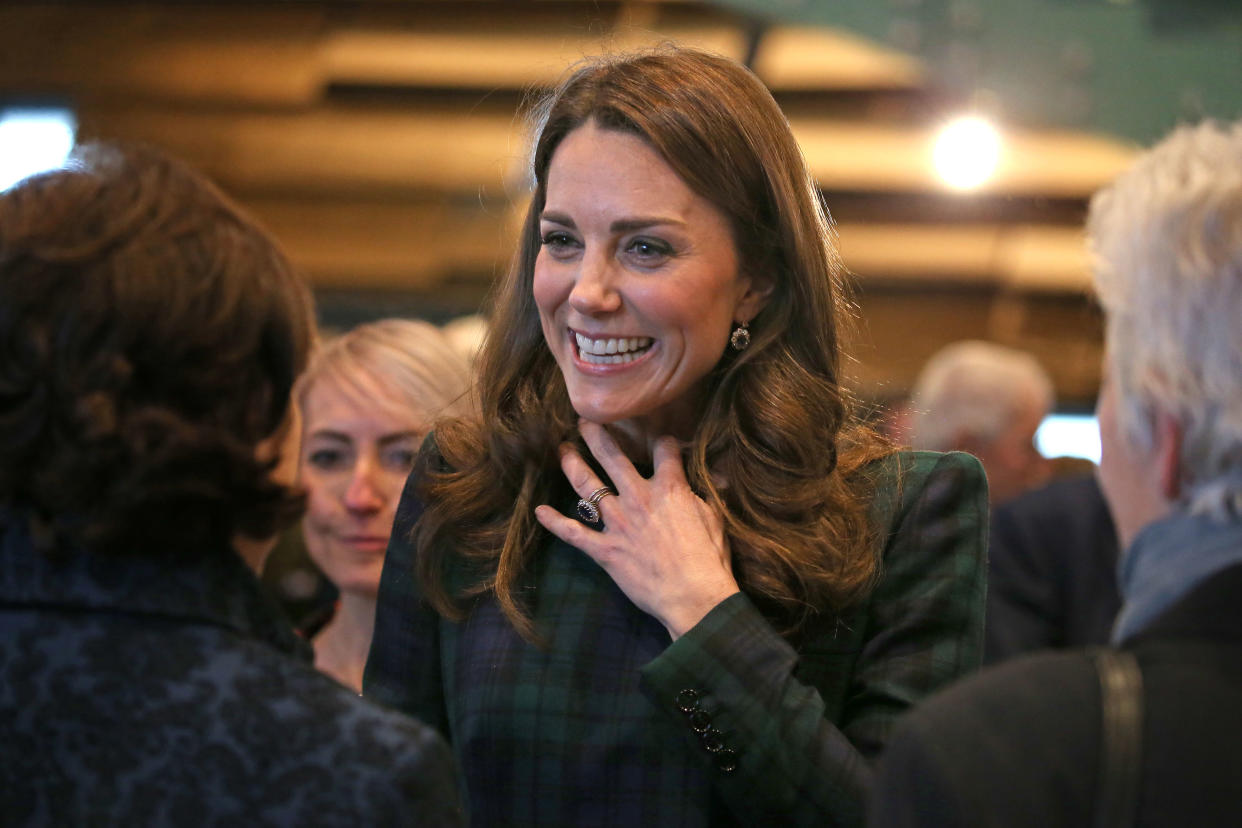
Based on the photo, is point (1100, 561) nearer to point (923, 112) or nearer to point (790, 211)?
point (790, 211)

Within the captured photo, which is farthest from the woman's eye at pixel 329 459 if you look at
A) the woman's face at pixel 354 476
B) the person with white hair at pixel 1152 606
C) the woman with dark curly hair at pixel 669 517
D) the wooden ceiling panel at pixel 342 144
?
the wooden ceiling panel at pixel 342 144

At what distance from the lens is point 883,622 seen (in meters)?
1.80

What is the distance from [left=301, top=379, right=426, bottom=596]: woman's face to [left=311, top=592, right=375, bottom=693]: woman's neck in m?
0.04

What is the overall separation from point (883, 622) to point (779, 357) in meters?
0.39

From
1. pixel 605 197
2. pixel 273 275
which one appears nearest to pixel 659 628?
pixel 605 197

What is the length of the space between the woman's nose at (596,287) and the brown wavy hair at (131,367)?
55cm

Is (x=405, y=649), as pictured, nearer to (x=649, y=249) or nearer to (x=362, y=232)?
(x=649, y=249)

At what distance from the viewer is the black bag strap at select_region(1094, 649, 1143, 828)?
1.04 meters

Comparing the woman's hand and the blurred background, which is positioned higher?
the blurred background

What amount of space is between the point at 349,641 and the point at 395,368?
20.8 inches

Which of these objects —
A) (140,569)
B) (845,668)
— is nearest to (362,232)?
(845,668)

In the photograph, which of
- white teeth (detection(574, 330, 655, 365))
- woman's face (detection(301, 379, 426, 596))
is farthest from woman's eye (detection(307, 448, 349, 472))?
white teeth (detection(574, 330, 655, 365))

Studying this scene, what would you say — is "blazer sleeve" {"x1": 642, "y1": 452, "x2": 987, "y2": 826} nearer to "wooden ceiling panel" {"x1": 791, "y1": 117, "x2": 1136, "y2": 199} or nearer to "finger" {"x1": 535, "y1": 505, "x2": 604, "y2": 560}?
"finger" {"x1": 535, "y1": 505, "x2": 604, "y2": 560}

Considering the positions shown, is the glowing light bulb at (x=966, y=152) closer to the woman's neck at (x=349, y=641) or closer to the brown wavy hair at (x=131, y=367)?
the woman's neck at (x=349, y=641)
